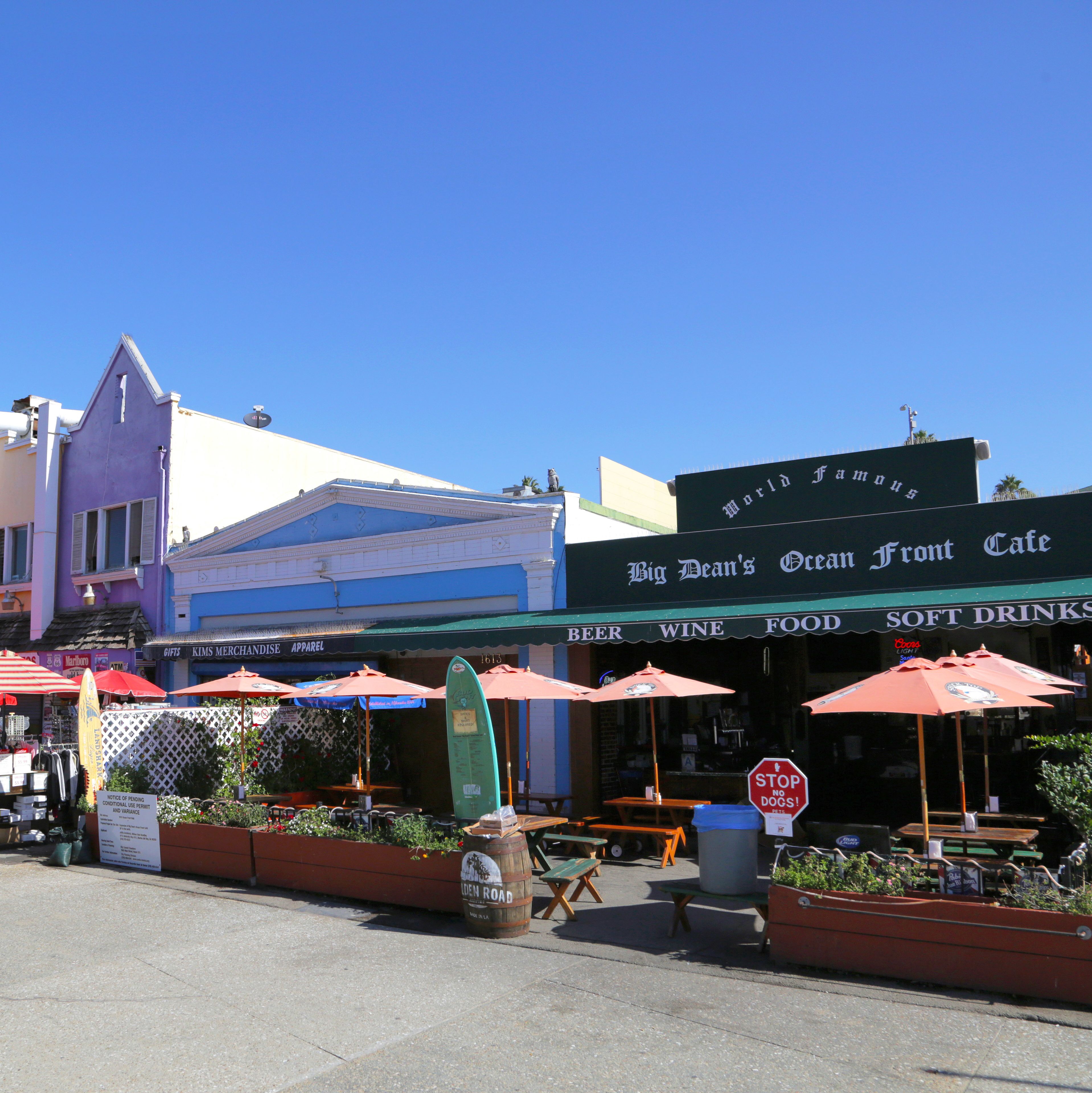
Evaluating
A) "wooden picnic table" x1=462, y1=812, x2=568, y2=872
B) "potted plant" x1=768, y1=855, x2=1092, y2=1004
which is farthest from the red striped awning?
"potted plant" x1=768, y1=855, x2=1092, y2=1004

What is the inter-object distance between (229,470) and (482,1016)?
705 inches

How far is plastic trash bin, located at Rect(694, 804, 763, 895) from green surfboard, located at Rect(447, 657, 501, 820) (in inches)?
80.0

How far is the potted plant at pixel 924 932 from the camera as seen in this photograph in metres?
6.35

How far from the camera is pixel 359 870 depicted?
9.97 m

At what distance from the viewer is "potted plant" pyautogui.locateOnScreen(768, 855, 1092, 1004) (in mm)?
6352

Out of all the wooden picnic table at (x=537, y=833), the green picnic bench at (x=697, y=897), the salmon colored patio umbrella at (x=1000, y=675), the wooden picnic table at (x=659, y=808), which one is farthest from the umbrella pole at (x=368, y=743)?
the salmon colored patio umbrella at (x=1000, y=675)

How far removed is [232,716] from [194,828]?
9.66ft

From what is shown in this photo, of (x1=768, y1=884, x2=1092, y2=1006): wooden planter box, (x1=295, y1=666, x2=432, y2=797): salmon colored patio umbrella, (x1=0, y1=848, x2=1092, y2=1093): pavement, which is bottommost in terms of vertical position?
(x1=0, y1=848, x2=1092, y2=1093): pavement

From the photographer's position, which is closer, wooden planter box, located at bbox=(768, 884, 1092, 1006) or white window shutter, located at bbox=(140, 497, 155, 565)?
wooden planter box, located at bbox=(768, 884, 1092, 1006)

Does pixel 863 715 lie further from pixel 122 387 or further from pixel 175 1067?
pixel 122 387

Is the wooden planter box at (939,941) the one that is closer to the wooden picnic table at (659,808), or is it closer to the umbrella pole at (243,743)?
the wooden picnic table at (659,808)

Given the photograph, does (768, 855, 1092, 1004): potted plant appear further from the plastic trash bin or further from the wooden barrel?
the wooden barrel

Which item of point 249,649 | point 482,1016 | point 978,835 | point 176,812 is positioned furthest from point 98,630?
point 978,835

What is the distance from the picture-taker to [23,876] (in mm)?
11977
